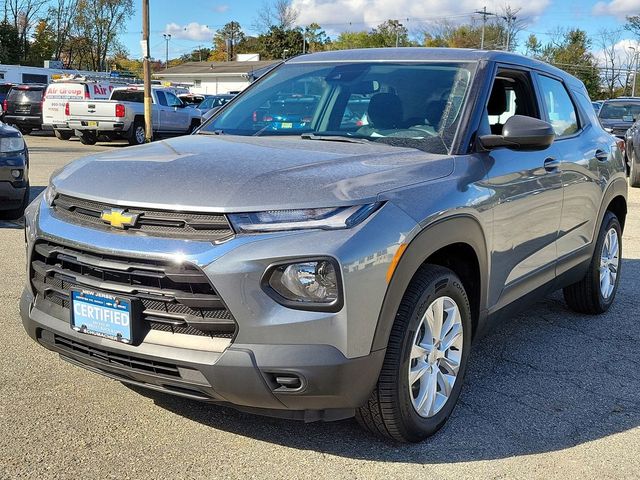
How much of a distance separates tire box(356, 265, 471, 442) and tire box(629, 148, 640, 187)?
11790 millimetres

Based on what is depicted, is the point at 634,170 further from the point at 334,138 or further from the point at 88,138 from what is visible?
the point at 88,138

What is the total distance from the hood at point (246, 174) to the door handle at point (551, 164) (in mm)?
1084

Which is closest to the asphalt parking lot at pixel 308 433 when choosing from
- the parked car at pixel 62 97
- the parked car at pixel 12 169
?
the parked car at pixel 12 169

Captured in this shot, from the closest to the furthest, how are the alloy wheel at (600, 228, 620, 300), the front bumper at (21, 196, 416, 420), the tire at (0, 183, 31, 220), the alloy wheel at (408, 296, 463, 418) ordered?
the front bumper at (21, 196, 416, 420), the alloy wheel at (408, 296, 463, 418), the alloy wheel at (600, 228, 620, 300), the tire at (0, 183, 31, 220)

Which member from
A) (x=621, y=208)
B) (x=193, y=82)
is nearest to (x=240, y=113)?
(x=621, y=208)

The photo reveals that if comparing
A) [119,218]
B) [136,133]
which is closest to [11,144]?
[119,218]

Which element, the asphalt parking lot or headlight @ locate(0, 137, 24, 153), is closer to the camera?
the asphalt parking lot

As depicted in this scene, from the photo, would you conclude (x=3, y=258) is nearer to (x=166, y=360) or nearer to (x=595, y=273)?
(x=166, y=360)

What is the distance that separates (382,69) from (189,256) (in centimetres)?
199

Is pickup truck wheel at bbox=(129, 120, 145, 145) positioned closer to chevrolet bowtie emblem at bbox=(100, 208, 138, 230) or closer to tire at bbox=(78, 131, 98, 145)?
tire at bbox=(78, 131, 98, 145)

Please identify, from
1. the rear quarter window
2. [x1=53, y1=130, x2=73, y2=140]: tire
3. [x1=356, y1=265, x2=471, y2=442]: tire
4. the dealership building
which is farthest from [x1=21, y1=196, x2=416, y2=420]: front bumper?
the dealership building

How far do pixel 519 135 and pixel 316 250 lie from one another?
1.48 meters

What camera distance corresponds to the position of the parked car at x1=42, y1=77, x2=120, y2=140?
22375mm

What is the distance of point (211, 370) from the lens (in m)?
2.72
